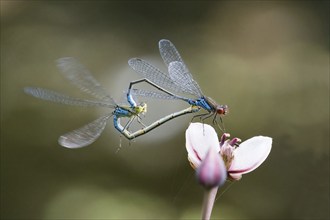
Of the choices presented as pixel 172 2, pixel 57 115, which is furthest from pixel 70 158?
pixel 172 2

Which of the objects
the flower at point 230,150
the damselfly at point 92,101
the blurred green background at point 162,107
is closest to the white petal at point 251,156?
the flower at point 230,150

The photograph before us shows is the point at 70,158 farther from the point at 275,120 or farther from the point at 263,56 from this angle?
the point at 263,56

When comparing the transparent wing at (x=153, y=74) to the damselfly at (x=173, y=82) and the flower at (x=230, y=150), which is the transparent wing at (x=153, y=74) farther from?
the flower at (x=230, y=150)

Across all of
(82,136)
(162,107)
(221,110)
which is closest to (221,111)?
(221,110)

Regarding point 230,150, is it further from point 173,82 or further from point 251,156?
point 173,82

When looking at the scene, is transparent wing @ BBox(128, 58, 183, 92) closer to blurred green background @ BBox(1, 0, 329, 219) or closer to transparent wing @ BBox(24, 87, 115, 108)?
transparent wing @ BBox(24, 87, 115, 108)
